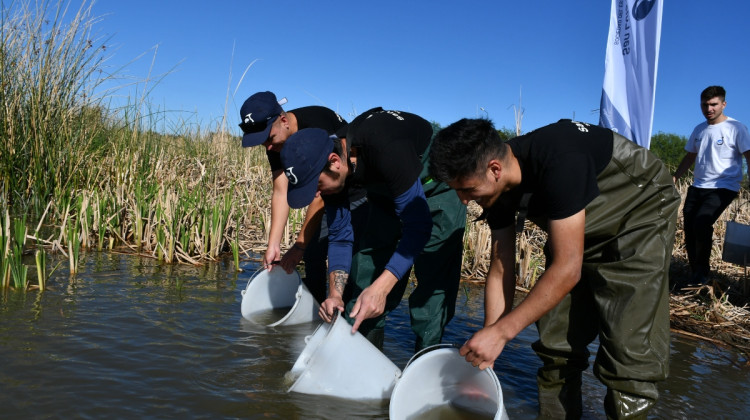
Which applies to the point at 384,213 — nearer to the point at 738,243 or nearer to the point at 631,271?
the point at 631,271

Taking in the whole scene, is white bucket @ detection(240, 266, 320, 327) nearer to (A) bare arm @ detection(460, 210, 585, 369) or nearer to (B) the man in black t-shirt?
(B) the man in black t-shirt

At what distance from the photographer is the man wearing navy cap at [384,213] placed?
2.69 m

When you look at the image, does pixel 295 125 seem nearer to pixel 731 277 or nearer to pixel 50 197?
pixel 50 197

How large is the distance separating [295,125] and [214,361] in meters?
1.56

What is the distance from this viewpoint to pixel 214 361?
3455mm

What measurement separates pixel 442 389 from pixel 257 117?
6.46 feet

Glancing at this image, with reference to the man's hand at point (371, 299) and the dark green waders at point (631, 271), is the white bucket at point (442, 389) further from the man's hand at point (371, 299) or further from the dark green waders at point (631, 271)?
the dark green waders at point (631, 271)

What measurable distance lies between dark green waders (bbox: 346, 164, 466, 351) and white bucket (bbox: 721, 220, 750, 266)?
133 inches

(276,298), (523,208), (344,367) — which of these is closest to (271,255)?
(276,298)

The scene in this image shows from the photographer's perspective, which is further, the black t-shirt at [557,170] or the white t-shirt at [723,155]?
the white t-shirt at [723,155]

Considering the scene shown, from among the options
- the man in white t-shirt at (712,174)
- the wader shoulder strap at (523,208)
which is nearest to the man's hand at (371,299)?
the wader shoulder strap at (523,208)

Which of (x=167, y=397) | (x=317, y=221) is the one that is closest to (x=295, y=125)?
(x=317, y=221)

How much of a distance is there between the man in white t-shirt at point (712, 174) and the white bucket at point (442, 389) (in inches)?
157

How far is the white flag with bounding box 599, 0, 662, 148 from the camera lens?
5.67 m
